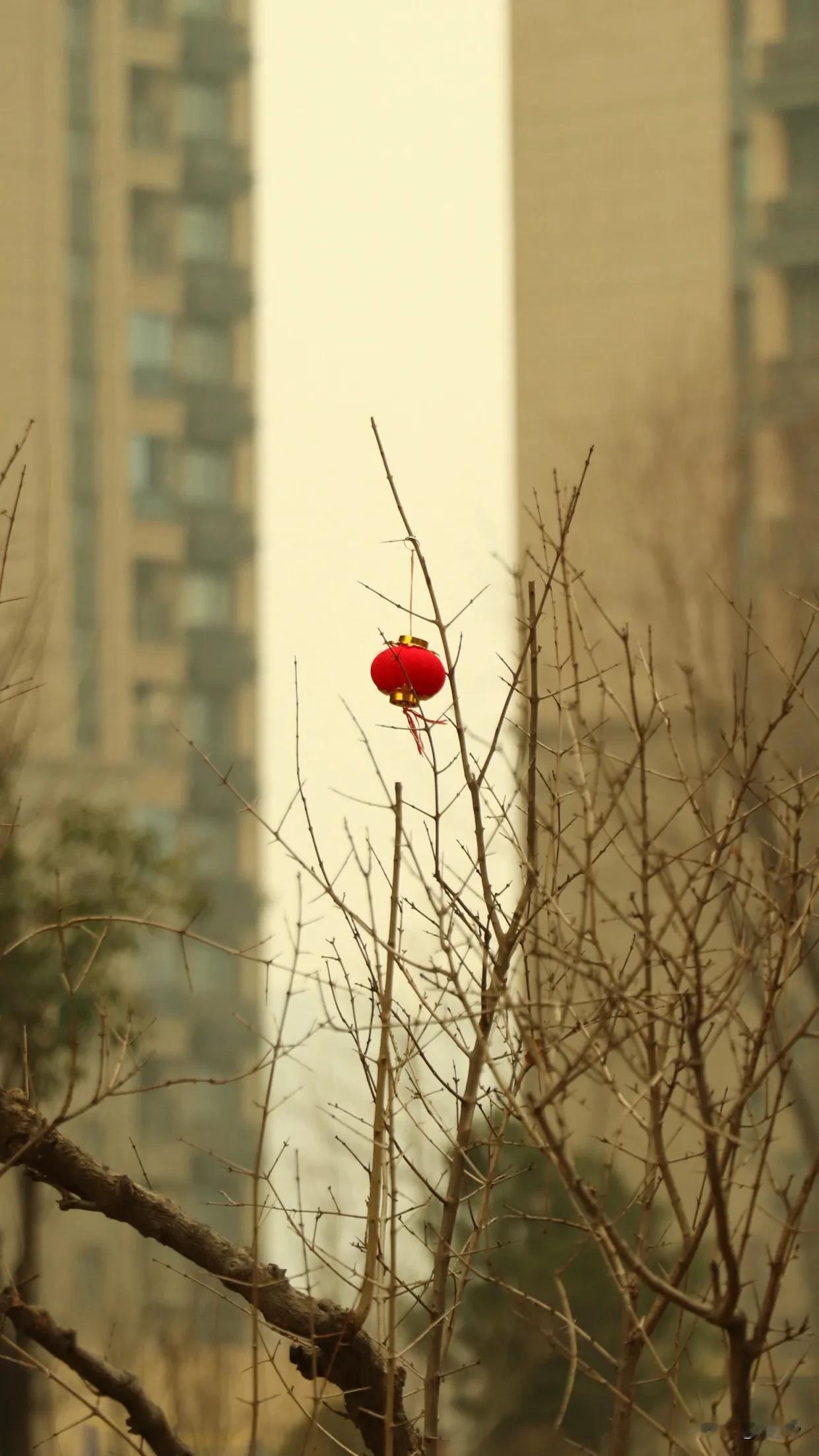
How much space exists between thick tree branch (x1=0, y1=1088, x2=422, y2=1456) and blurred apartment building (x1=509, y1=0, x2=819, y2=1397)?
5.96m

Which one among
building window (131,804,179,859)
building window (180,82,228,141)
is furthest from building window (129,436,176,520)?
building window (180,82,228,141)

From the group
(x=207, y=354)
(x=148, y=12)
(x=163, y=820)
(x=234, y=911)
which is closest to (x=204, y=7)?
(x=148, y=12)

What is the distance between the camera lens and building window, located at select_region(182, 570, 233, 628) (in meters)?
10.1

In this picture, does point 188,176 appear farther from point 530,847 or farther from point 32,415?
point 530,847

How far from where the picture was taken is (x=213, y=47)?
10523mm

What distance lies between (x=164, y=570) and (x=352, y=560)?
1422 mm

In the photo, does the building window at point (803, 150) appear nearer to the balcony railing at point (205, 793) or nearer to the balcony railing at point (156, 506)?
the balcony railing at point (156, 506)

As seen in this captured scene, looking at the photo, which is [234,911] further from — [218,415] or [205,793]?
[218,415]

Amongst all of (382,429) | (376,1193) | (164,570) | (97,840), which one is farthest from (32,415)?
(376,1193)

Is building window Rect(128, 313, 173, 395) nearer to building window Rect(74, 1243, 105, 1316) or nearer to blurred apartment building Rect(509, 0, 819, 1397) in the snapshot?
blurred apartment building Rect(509, 0, 819, 1397)

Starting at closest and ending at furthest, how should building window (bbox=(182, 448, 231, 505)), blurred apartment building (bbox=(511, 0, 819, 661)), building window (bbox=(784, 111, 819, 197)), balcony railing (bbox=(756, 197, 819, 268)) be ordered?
1. blurred apartment building (bbox=(511, 0, 819, 661))
2. balcony railing (bbox=(756, 197, 819, 268))
3. building window (bbox=(784, 111, 819, 197))
4. building window (bbox=(182, 448, 231, 505))

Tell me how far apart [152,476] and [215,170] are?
1.95 m

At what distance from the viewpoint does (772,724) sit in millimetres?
1509

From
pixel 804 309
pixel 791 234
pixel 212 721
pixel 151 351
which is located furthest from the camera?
pixel 212 721
